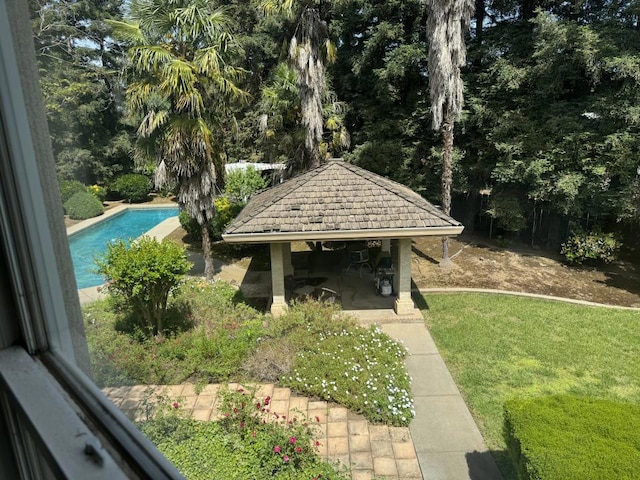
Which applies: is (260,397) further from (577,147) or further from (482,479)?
(577,147)

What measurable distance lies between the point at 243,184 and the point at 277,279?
8.16 metres

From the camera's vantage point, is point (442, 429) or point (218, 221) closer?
point (442, 429)

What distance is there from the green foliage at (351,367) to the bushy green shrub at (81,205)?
528 cm

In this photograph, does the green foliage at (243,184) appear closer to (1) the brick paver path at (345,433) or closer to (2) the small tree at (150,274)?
(2) the small tree at (150,274)

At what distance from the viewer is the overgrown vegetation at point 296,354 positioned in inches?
233

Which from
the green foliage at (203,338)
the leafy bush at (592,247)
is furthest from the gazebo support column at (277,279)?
the leafy bush at (592,247)

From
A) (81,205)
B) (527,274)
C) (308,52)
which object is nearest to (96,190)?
(81,205)

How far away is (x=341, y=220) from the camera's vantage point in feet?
28.3

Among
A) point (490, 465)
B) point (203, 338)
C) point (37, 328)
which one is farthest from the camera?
point (203, 338)

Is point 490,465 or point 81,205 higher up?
point 81,205

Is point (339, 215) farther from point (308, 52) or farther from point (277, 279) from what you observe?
point (308, 52)

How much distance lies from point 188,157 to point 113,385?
984 cm

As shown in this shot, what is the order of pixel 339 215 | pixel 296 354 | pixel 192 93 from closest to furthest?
pixel 296 354 < pixel 339 215 < pixel 192 93

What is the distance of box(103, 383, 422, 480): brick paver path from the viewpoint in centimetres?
470
